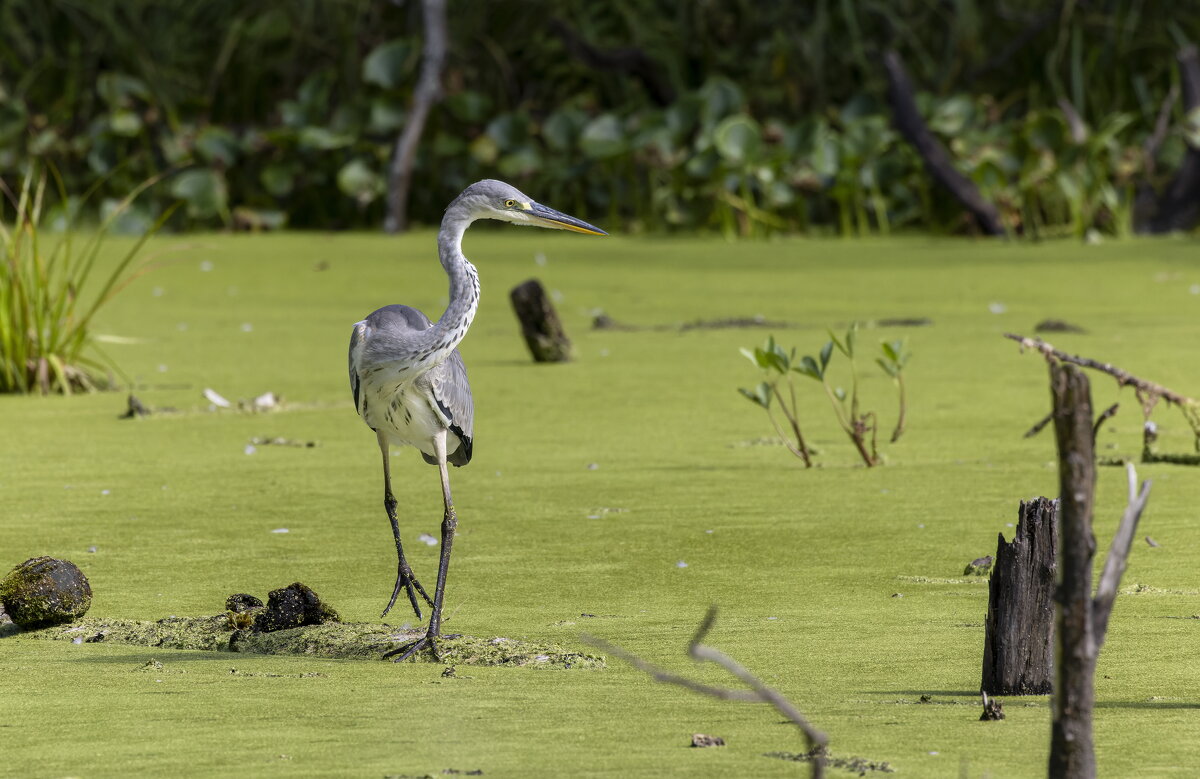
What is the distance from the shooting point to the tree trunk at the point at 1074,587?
2.23 meters

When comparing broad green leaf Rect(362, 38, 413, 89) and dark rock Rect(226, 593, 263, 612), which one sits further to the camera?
broad green leaf Rect(362, 38, 413, 89)

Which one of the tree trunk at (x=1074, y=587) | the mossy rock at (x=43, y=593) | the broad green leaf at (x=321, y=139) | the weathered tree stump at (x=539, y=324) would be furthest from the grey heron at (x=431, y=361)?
the broad green leaf at (x=321, y=139)

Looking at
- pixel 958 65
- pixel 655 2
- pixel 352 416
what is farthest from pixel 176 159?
pixel 352 416

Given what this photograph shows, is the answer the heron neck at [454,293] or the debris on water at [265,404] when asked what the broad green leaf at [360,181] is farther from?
the heron neck at [454,293]

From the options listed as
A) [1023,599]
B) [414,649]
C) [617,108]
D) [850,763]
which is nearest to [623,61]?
[617,108]

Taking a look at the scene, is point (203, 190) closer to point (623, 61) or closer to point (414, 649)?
point (623, 61)

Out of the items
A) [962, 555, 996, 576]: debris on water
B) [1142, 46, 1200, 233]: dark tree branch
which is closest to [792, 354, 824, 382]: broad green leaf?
[962, 555, 996, 576]: debris on water

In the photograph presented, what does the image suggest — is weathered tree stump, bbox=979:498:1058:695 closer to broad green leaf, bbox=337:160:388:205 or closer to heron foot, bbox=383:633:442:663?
heron foot, bbox=383:633:442:663

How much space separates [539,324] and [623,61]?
7.25m

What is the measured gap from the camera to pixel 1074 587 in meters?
2.28

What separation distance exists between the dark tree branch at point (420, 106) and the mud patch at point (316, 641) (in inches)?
423

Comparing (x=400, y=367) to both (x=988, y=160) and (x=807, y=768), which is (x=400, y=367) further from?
(x=988, y=160)

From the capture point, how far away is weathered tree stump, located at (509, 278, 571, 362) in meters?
8.52

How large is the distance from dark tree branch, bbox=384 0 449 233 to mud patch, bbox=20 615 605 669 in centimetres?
1075
